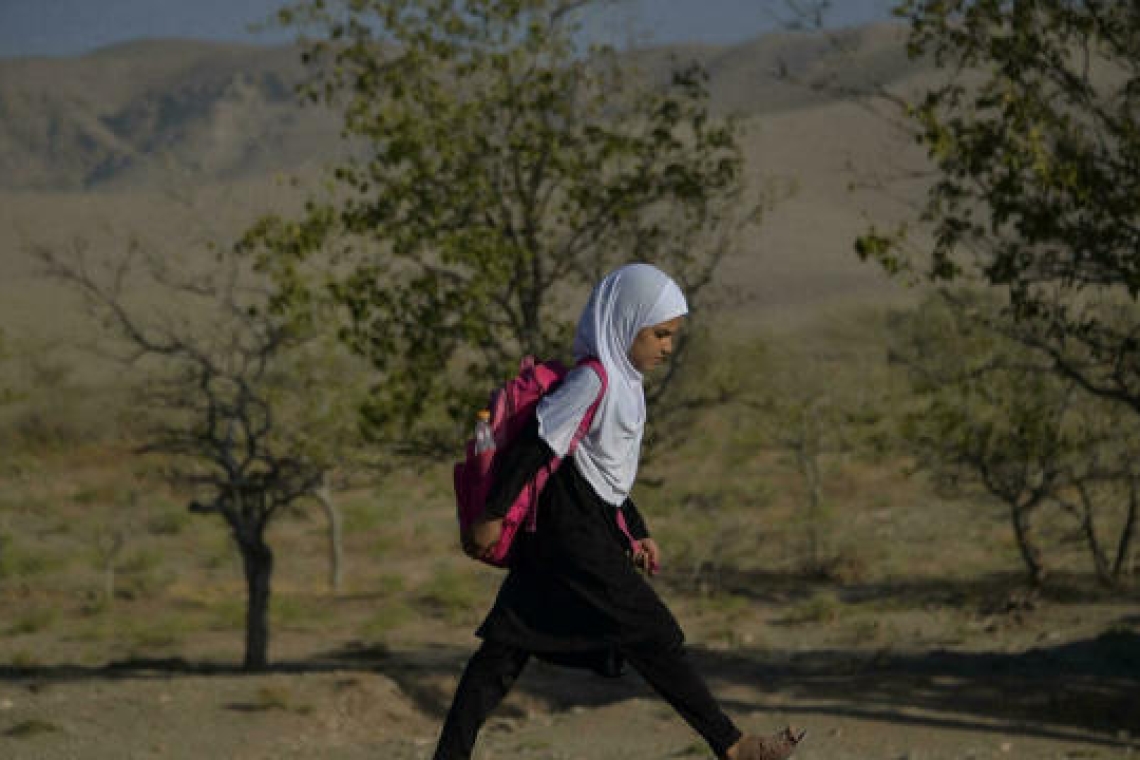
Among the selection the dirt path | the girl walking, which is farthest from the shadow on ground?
the girl walking

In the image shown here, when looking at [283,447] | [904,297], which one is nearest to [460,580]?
[283,447]

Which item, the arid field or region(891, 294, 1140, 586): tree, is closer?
the arid field

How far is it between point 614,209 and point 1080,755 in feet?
20.6

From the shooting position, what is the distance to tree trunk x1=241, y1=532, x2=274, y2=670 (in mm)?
12781

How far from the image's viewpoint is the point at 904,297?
232ft

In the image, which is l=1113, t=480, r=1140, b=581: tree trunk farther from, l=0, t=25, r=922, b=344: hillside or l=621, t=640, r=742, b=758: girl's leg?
l=621, t=640, r=742, b=758: girl's leg

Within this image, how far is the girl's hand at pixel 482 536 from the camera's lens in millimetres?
4078

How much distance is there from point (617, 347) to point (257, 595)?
31.4 feet

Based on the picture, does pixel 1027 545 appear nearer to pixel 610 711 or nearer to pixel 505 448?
pixel 610 711

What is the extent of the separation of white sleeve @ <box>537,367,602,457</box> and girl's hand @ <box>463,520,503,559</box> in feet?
0.98

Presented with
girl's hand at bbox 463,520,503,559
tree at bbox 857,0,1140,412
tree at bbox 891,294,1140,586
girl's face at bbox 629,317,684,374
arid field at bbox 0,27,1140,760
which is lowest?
arid field at bbox 0,27,1140,760

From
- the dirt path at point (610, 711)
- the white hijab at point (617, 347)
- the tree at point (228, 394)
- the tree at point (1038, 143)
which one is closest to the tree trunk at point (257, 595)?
the tree at point (228, 394)

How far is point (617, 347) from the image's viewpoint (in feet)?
13.7

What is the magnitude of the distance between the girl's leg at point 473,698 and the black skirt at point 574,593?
0.07 meters
